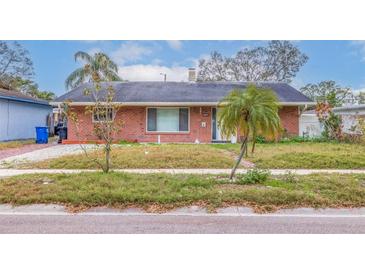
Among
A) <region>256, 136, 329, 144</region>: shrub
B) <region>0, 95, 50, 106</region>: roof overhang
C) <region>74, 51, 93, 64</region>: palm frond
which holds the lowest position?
<region>256, 136, 329, 144</region>: shrub

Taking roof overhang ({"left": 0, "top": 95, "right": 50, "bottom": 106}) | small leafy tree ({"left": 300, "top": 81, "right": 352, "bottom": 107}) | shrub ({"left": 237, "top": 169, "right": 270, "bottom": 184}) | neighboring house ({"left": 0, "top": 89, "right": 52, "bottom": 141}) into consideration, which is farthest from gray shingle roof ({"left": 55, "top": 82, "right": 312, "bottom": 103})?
small leafy tree ({"left": 300, "top": 81, "right": 352, "bottom": 107})

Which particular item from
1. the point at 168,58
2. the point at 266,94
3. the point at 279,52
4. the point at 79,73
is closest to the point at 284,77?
the point at 279,52

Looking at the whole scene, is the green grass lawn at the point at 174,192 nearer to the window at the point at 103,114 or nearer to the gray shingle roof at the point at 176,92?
the window at the point at 103,114

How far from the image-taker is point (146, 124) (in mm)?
18422

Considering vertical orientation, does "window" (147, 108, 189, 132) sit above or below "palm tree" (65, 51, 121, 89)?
below

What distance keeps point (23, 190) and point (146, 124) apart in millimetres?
12062

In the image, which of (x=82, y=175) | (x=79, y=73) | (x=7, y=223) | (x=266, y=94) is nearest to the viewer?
(x=7, y=223)

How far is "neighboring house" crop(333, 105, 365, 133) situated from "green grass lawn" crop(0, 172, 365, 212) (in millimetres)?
10609

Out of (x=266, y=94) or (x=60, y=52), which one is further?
(x=60, y=52)

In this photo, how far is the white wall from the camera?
19047mm

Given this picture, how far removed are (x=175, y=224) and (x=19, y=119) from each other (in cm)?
1964

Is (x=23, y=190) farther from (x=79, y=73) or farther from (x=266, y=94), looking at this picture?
(x=79, y=73)

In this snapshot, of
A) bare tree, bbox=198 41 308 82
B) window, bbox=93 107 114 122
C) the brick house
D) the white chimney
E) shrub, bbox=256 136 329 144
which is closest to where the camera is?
window, bbox=93 107 114 122

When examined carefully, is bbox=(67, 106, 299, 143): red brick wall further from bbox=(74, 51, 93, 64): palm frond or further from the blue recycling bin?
bbox=(74, 51, 93, 64): palm frond
